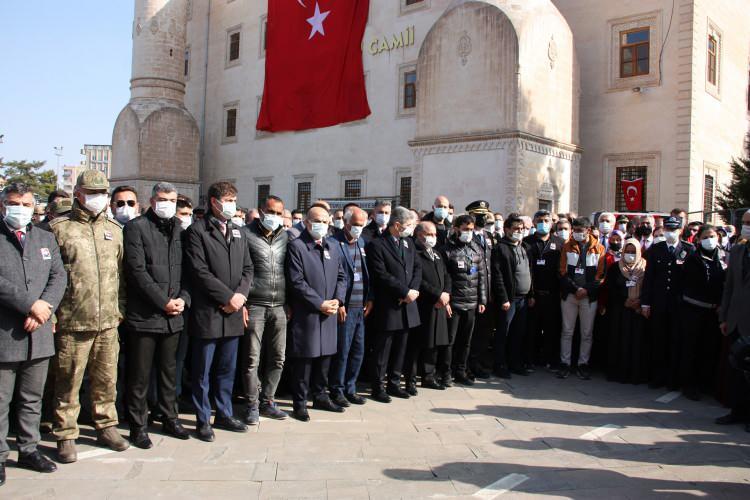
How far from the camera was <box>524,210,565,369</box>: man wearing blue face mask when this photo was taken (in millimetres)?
8797

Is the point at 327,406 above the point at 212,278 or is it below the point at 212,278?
below

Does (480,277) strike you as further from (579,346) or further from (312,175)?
(312,175)

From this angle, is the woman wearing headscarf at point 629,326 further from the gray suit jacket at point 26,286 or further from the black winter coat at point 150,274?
the gray suit jacket at point 26,286

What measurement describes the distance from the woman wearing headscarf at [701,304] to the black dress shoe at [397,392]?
3.29 metres

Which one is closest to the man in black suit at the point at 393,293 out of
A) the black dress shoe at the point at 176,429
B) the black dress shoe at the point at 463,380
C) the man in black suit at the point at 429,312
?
the man in black suit at the point at 429,312

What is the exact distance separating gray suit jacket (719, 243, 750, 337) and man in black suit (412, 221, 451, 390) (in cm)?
291

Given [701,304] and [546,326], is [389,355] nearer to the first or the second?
[546,326]

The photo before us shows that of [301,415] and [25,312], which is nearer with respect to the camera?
[25,312]

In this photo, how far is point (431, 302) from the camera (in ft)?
24.5

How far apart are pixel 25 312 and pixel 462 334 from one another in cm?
491

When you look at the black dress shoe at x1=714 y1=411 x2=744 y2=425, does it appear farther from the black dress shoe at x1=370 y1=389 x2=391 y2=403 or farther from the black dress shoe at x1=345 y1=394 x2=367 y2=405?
the black dress shoe at x1=345 y1=394 x2=367 y2=405

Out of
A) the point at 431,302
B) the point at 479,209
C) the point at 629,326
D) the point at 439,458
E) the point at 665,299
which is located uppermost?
the point at 479,209

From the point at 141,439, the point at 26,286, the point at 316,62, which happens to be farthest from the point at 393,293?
the point at 316,62

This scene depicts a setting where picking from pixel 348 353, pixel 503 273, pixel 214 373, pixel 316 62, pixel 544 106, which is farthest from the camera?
pixel 316 62
